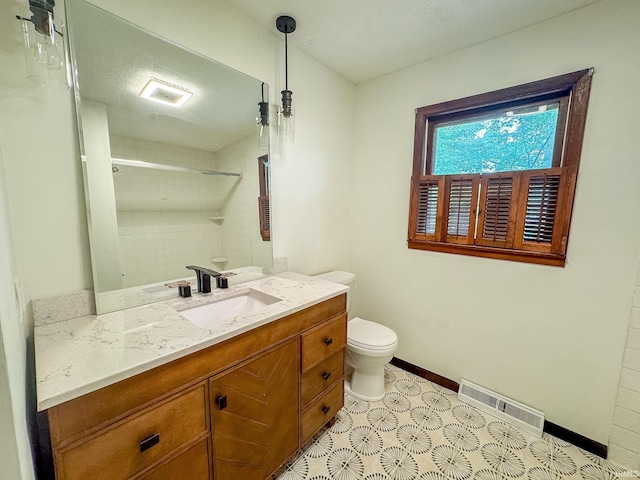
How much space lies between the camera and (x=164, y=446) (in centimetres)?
82

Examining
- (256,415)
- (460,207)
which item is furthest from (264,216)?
(460,207)

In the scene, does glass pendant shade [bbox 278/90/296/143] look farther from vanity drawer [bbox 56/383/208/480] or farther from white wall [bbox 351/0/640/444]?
vanity drawer [bbox 56/383/208/480]

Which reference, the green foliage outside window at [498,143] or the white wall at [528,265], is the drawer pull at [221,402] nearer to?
the white wall at [528,265]

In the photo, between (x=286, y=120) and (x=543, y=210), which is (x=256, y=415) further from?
(x=543, y=210)

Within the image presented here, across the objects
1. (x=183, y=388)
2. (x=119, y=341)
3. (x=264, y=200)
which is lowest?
(x=183, y=388)

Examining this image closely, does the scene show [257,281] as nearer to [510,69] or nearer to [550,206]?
[550,206]

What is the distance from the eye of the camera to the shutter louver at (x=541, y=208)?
144cm

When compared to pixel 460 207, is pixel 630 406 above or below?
below

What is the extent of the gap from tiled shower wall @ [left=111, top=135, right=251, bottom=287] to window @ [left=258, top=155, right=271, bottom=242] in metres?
0.17

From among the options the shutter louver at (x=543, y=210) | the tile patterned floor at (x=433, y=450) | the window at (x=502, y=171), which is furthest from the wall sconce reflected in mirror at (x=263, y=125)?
Answer: the tile patterned floor at (x=433, y=450)

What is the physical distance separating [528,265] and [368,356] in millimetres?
1118

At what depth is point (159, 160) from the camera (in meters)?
1.25

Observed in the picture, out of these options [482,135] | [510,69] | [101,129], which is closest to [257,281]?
[101,129]

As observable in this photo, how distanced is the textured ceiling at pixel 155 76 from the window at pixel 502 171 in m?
1.26
